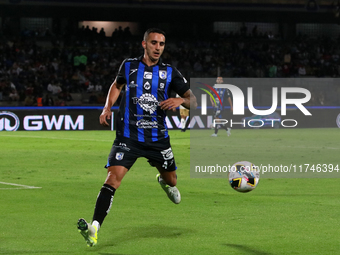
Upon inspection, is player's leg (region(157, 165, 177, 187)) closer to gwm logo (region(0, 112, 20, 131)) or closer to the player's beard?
the player's beard

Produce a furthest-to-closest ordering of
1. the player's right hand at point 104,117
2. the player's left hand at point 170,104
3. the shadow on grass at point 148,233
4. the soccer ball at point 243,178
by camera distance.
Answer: the soccer ball at point 243,178 < the player's right hand at point 104,117 < the shadow on grass at point 148,233 < the player's left hand at point 170,104

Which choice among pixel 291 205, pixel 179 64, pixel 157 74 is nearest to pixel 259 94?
pixel 179 64

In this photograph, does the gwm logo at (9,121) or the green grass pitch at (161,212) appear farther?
the gwm logo at (9,121)

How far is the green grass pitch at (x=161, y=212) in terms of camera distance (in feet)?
19.7

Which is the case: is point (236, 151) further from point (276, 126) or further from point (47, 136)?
point (276, 126)

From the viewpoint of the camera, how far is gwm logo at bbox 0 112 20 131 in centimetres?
2522

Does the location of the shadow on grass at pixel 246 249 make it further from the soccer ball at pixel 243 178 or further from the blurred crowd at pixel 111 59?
the blurred crowd at pixel 111 59

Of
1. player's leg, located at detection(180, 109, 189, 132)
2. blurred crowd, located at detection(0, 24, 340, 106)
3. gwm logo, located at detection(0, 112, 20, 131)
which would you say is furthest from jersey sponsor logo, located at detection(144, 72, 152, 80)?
blurred crowd, located at detection(0, 24, 340, 106)

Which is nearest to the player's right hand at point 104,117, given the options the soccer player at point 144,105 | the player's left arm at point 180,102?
the soccer player at point 144,105

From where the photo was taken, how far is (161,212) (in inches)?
315

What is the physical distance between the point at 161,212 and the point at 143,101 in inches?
83.5

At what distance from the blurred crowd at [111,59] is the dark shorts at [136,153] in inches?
884

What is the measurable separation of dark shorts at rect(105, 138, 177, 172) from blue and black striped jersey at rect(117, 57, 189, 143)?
0.07 metres

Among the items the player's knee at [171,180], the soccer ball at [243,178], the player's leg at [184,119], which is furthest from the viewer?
the player's leg at [184,119]
